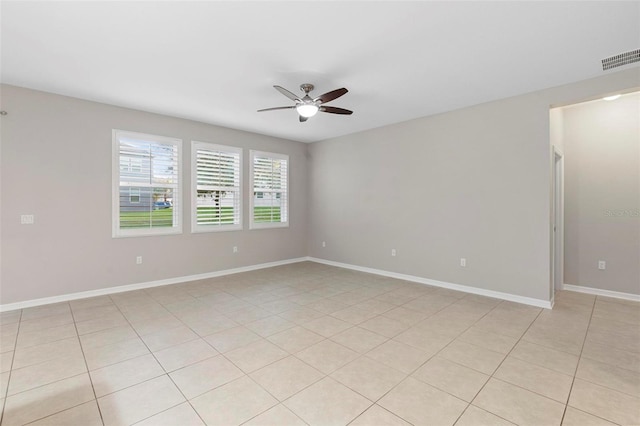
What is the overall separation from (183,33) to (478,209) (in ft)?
14.2

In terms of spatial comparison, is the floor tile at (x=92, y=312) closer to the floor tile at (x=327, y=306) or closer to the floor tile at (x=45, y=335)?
the floor tile at (x=45, y=335)

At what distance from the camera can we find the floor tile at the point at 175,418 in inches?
70.1

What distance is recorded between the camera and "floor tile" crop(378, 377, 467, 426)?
1.84 meters

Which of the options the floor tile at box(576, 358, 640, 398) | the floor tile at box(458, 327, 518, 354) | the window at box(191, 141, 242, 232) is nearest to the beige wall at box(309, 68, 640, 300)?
the floor tile at box(458, 327, 518, 354)

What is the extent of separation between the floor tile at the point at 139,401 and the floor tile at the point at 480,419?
6.09ft

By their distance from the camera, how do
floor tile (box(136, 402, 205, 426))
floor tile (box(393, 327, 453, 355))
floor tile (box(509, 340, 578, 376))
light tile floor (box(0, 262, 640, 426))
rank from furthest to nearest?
floor tile (box(393, 327, 453, 355)), floor tile (box(509, 340, 578, 376)), light tile floor (box(0, 262, 640, 426)), floor tile (box(136, 402, 205, 426))

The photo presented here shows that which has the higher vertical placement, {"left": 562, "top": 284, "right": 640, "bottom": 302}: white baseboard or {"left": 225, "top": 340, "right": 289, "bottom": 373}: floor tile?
{"left": 562, "top": 284, "right": 640, "bottom": 302}: white baseboard

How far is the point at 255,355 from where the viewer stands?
261cm

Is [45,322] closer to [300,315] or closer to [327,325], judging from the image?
[300,315]

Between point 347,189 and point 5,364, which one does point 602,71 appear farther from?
point 5,364

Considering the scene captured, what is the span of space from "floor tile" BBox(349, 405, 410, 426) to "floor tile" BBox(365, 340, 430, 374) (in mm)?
538

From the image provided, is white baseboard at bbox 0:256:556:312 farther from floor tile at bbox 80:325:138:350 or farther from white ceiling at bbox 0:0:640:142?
white ceiling at bbox 0:0:640:142


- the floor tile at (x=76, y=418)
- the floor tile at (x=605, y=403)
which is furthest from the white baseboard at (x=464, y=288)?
the floor tile at (x=76, y=418)

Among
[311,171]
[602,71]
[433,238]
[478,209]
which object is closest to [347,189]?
[311,171]
